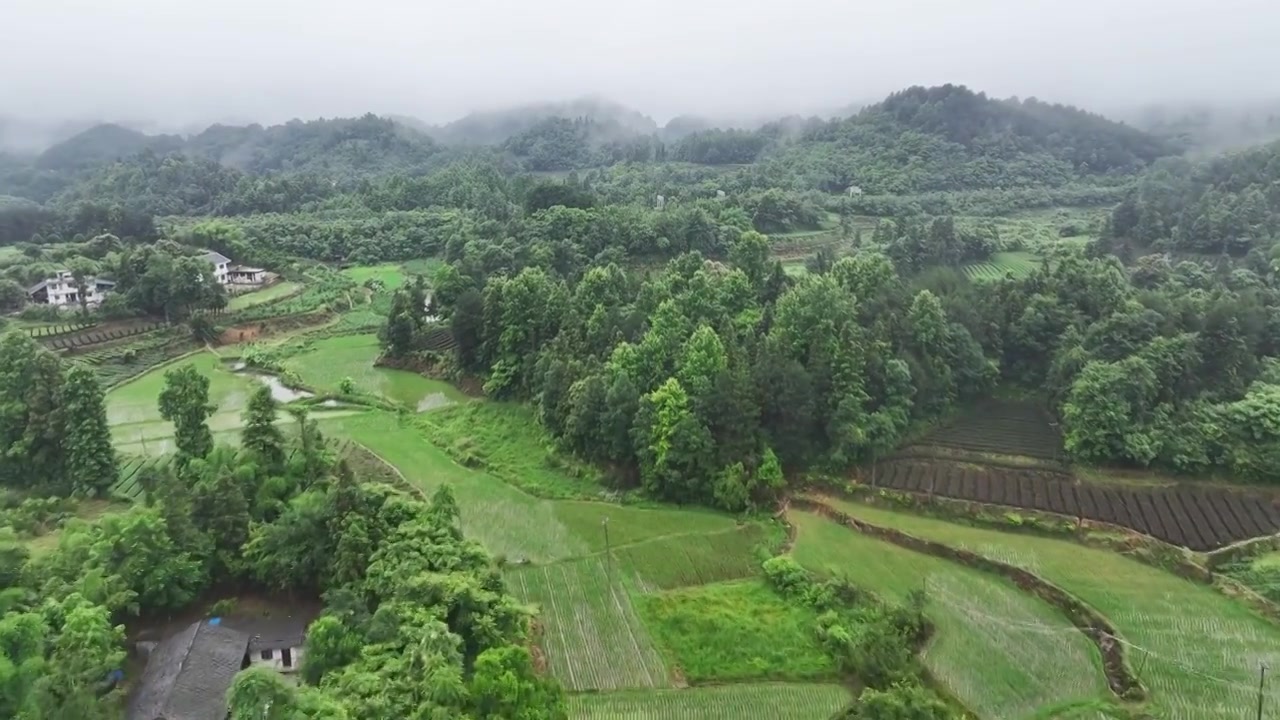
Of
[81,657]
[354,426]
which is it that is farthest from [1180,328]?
[81,657]

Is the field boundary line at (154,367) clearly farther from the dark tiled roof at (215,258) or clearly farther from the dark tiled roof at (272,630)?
the dark tiled roof at (272,630)

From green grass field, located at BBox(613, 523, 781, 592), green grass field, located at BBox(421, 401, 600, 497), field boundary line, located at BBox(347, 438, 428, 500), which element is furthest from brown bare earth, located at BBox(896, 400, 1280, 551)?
field boundary line, located at BBox(347, 438, 428, 500)

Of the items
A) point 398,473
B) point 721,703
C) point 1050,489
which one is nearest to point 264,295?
point 398,473

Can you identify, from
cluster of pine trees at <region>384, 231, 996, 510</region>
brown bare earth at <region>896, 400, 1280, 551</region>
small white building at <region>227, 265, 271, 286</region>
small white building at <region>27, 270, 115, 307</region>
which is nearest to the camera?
brown bare earth at <region>896, 400, 1280, 551</region>

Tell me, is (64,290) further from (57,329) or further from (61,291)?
(57,329)

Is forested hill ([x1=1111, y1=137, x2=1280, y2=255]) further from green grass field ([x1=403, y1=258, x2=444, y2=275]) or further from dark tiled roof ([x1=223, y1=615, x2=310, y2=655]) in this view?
dark tiled roof ([x1=223, y1=615, x2=310, y2=655])

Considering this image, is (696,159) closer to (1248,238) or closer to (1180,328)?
→ (1248,238)

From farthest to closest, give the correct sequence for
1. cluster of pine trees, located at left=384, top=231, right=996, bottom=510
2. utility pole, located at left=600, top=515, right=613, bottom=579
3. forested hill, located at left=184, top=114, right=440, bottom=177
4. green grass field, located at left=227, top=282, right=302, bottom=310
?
forested hill, located at left=184, top=114, right=440, bottom=177 < green grass field, located at left=227, top=282, right=302, bottom=310 < cluster of pine trees, located at left=384, top=231, right=996, bottom=510 < utility pole, located at left=600, top=515, right=613, bottom=579
